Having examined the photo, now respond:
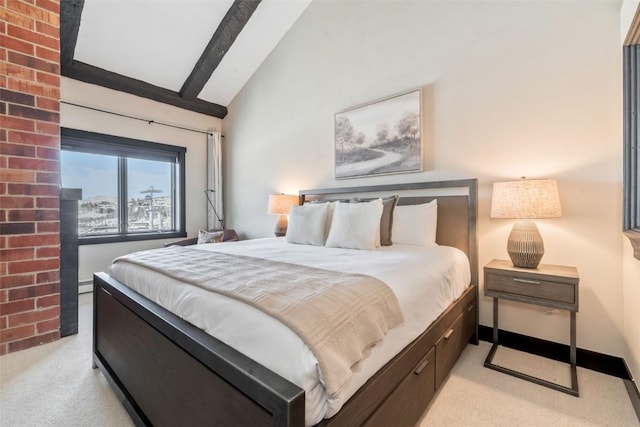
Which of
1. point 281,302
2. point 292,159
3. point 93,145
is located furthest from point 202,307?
point 93,145

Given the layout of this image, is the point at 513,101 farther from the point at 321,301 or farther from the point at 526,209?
the point at 321,301

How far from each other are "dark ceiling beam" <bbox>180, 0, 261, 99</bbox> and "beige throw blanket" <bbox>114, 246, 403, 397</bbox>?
3381mm

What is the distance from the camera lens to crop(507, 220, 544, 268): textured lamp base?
196cm

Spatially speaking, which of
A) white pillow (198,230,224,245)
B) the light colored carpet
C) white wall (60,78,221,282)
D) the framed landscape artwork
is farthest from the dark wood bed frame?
white wall (60,78,221,282)

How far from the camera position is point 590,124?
1.94 meters

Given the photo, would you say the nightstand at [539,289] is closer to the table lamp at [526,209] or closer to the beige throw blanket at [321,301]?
the table lamp at [526,209]

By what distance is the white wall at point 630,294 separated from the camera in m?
1.56

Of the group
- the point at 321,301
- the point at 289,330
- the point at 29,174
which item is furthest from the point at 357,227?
the point at 29,174

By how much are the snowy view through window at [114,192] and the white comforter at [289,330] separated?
2632 mm

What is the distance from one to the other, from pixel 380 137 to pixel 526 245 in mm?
1623

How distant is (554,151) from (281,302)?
2276 millimetres

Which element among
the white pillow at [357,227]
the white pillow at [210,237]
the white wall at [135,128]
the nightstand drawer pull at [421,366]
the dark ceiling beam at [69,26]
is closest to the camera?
the nightstand drawer pull at [421,366]

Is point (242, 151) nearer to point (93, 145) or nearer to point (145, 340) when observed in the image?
point (93, 145)


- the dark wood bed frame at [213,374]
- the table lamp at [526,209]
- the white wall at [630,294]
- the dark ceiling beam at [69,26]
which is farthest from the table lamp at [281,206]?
the white wall at [630,294]
